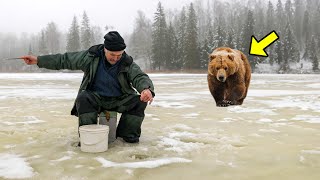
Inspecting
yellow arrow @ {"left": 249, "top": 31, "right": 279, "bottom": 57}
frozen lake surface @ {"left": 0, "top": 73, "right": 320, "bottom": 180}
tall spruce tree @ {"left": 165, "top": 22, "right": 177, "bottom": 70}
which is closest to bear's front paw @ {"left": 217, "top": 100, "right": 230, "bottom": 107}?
yellow arrow @ {"left": 249, "top": 31, "right": 279, "bottom": 57}

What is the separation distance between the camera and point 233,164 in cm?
331

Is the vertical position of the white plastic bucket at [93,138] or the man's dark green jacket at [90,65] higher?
the man's dark green jacket at [90,65]

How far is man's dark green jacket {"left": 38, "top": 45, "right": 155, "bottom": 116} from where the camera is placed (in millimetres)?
3885

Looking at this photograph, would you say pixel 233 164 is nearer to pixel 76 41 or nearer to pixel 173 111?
pixel 173 111

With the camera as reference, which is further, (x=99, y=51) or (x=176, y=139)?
(x=176, y=139)

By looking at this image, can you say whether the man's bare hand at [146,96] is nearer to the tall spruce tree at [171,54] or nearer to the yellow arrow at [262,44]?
the yellow arrow at [262,44]

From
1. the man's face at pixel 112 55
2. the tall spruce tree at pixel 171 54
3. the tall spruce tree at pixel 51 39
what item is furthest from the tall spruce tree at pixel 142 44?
the man's face at pixel 112 55

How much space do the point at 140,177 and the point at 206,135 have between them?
6.01ft

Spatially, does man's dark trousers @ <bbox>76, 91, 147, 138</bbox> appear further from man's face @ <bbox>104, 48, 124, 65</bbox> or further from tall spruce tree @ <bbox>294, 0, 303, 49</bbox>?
tall spruce tree @ <bbox>294, 0, 303, 49</bbox>

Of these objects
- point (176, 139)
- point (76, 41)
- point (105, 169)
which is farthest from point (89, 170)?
point (76, 41)

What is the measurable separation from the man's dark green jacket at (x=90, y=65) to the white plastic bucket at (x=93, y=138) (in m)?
0.54

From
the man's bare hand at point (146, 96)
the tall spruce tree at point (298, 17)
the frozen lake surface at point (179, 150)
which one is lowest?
the frozen lake surface at point (179, 150)

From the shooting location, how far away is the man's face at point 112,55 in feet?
12.0

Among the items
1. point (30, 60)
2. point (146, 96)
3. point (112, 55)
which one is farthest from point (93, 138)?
point (30, 60)
